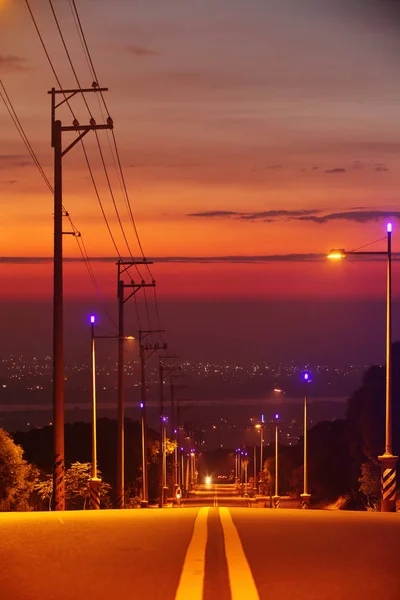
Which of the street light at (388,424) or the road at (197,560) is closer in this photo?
the road at (197,560)

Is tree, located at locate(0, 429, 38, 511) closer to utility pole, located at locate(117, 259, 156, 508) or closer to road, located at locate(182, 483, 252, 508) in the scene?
utility pole, located at locate(117, 259, 156, 508)

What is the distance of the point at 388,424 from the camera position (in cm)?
3161

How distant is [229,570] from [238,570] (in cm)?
9

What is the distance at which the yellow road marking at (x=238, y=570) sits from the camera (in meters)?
10.2

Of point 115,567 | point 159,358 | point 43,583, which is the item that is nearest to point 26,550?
point 115,567

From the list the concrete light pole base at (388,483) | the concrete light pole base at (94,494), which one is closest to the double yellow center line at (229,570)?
the concrete light pole base at (388,483)

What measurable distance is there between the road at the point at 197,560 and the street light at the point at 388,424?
11.8 metres

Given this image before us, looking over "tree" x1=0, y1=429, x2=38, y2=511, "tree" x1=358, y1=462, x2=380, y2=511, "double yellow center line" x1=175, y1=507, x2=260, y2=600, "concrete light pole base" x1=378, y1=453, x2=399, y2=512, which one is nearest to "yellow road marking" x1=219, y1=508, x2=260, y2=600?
"double yellow center line" x1=175, y1=507, x2=260, y2=600

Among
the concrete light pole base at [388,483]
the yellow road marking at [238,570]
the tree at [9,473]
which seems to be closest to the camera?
the yellow road marking at [238,570]

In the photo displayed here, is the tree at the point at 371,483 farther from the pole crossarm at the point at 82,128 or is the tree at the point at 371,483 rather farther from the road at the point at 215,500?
the pole crossarm at the point at 82,128

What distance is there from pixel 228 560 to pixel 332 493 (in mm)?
88786

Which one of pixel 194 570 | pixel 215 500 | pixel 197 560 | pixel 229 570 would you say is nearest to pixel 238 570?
pixel 229 570

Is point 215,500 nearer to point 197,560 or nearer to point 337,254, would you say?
point 337,254

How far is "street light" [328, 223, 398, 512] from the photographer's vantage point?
30.4 meters
